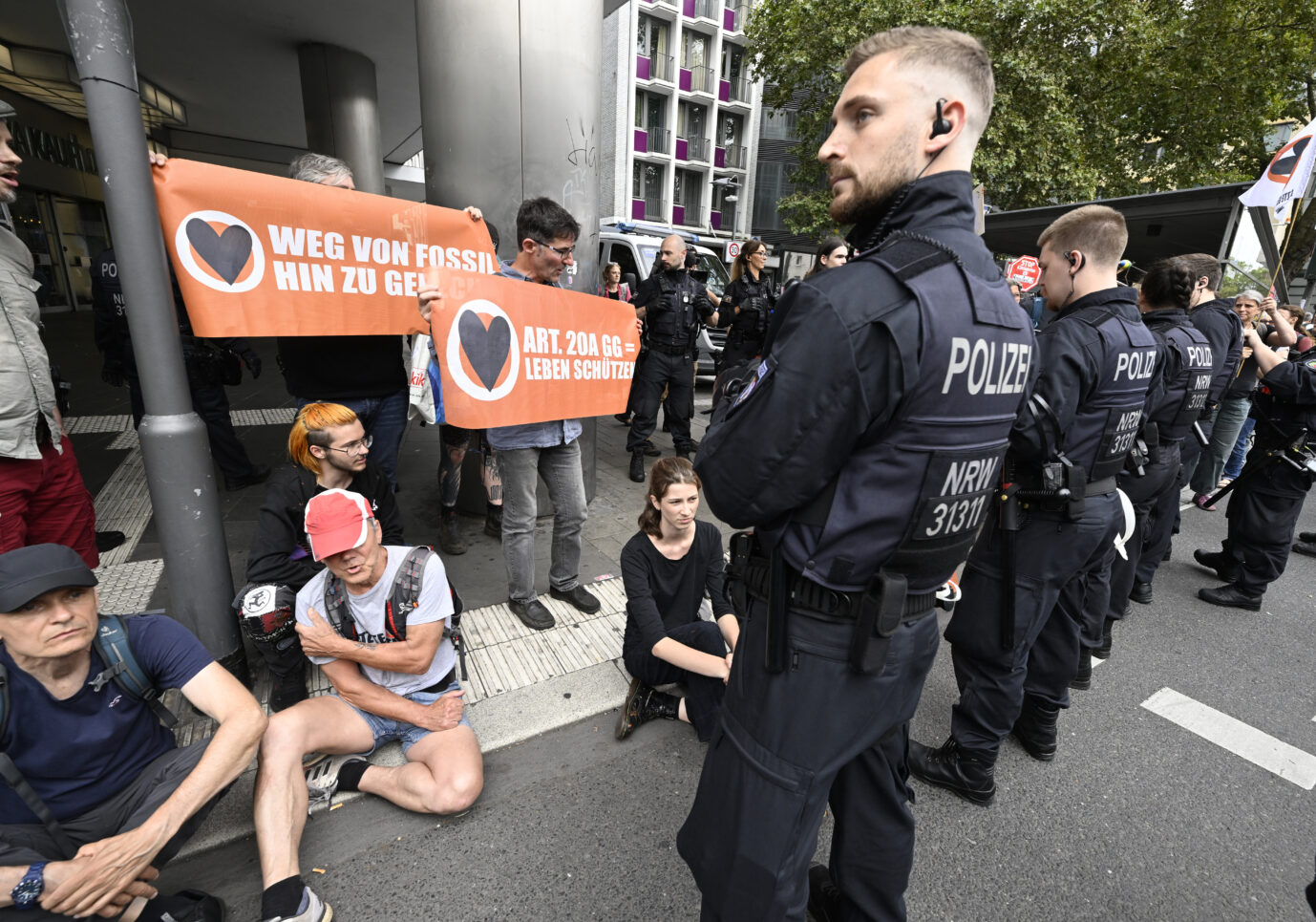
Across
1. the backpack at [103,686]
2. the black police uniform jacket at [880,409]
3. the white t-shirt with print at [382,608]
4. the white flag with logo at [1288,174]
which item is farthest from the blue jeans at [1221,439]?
the backpack at [103,686]

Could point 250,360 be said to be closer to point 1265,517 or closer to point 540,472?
point 540,472

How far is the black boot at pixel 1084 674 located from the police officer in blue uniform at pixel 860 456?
2.40 m

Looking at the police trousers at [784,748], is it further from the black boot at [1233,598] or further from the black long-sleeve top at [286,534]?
the black boot at [1233,598]

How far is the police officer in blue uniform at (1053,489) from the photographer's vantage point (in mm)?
2197

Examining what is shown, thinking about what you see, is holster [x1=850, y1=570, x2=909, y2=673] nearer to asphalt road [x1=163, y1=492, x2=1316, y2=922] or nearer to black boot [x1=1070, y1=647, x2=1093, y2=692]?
asphalt road [x1=163, y1=492, x2=1316, y2=922]

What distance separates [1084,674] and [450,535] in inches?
143

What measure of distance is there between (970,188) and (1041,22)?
1754cm

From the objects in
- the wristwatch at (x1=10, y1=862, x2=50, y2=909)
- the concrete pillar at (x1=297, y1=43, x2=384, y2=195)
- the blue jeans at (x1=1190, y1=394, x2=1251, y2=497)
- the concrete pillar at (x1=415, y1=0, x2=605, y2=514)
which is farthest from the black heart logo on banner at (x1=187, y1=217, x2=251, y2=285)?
the blue jeans at (x1=1190, y1=394, x2=1251, y2=497)

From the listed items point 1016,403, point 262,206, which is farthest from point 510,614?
point 1016,403

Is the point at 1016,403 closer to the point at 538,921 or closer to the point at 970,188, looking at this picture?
the point at 970,188

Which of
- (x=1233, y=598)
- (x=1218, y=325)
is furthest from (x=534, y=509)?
(x=1233, y=598)

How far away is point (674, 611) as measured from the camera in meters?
2.73

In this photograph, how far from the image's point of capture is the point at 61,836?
1.57m

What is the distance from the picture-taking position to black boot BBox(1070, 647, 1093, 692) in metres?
3.15
